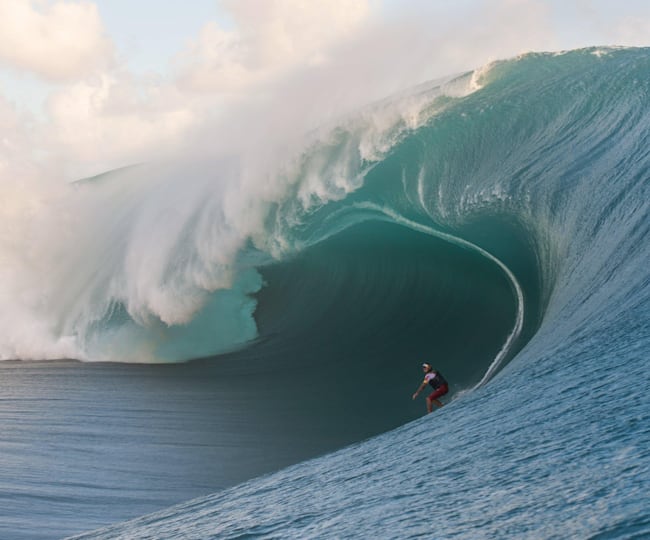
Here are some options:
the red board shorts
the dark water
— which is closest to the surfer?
the red board shorts

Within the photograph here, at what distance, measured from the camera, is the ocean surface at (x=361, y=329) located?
314 cm

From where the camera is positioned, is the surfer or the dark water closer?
the dark water

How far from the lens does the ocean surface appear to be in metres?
3.14

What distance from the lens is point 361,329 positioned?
10695mm

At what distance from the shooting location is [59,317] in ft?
43.4

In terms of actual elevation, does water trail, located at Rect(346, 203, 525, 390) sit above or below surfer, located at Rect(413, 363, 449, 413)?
above

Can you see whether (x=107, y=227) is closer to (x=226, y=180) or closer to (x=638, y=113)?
(x=226, y=180)

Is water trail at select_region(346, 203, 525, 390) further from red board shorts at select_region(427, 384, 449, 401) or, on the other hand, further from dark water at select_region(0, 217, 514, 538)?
red board shorts at select_region(427, 384, 449, 401)

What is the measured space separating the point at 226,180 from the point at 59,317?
317cm

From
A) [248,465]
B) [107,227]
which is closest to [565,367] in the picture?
[248,465]

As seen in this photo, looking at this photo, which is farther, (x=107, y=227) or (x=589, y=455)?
(x=107, y=227)

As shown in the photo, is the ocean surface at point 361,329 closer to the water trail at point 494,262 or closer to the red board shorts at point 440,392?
the water trail at point 494,262

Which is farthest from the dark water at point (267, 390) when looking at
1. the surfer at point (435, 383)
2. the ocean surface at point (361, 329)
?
the surfer at point (435, 383)

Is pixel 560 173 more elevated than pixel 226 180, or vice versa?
pixel 226 180
